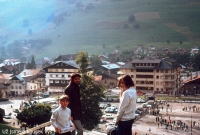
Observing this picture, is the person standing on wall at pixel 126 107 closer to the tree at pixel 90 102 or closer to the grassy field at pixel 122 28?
the tree at pixel 90 102

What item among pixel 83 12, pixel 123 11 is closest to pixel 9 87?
pixel 123 11

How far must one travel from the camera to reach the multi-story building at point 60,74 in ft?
159

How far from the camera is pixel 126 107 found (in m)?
4.23

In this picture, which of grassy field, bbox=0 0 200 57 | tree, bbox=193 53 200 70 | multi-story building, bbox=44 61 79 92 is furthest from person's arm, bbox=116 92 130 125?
grassy field, bbox=0 0 200 57

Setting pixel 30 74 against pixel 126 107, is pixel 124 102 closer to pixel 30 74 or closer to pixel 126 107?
pixel 126 107

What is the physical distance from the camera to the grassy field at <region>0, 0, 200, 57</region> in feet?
413

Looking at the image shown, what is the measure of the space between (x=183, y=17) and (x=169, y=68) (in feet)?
341

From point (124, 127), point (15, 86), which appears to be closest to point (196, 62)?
point (15, 86)

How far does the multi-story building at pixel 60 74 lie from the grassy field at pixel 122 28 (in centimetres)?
7157

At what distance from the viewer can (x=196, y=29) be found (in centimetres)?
12838

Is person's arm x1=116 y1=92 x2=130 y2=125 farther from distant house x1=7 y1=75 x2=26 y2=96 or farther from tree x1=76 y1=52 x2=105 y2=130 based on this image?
distant house x1=7 y1=75 x2=26 y2=96

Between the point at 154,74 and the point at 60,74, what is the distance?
614 inches

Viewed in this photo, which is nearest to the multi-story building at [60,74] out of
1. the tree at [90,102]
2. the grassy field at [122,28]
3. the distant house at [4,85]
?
the distant house at [4,85]

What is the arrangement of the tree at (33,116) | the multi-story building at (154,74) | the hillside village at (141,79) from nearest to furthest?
1. the tree at (33,116)
2. the multi-story building at (154,74)
3. the hillside village at (141,79)
